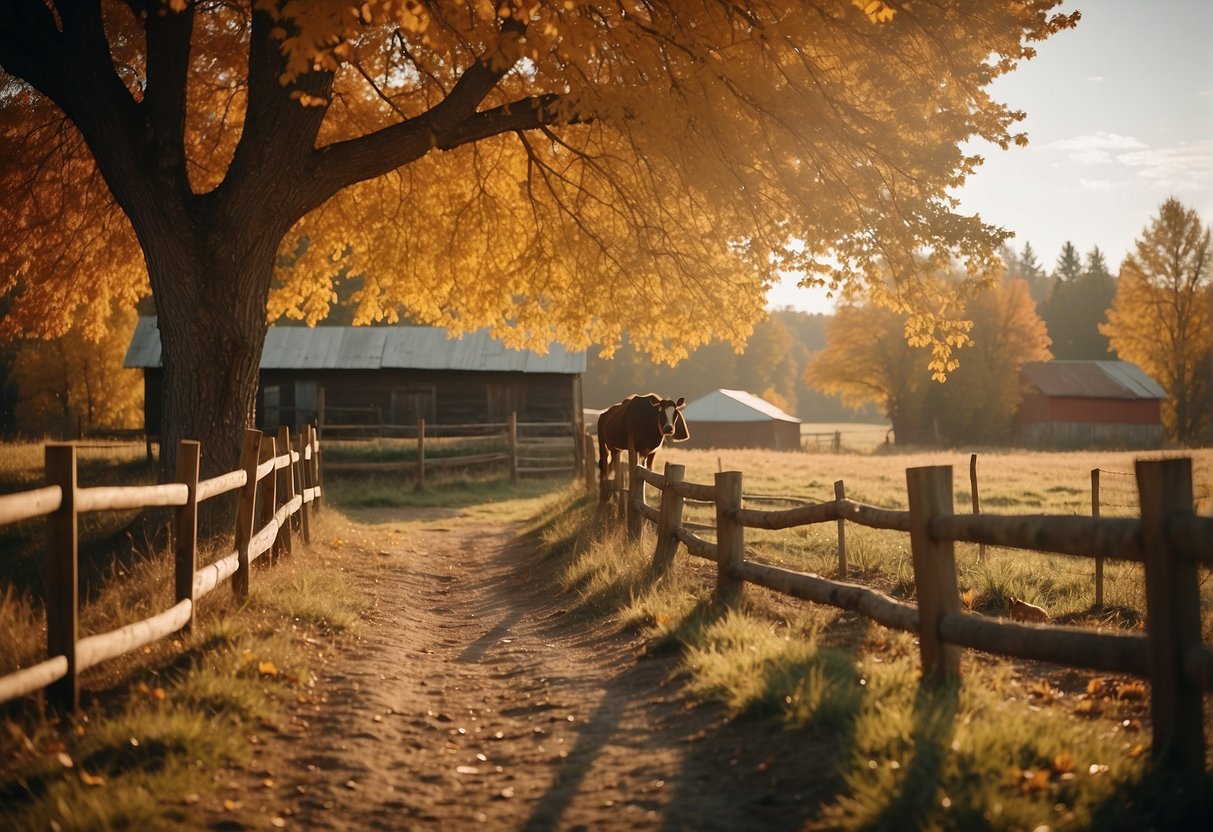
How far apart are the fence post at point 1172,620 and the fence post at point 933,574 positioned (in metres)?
1.14

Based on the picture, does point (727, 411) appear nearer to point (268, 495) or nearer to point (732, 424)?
point (732, 424)

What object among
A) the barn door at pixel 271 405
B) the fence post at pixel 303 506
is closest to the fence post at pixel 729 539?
the fence post at pixel 303 506

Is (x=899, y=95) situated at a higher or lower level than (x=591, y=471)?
higher

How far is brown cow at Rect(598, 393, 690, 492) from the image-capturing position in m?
15.5

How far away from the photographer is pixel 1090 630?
4.48m

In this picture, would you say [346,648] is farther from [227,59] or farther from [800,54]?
[227,59]

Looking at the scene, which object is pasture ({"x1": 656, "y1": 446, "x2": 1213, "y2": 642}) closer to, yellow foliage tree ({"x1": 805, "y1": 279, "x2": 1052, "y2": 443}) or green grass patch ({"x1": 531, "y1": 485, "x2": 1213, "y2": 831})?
green grass patch ({"x1": 531, "y1": 485, "x2": 1213, "y2": 831})

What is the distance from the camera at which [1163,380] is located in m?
49.6

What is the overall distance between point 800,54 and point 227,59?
7.60 meters

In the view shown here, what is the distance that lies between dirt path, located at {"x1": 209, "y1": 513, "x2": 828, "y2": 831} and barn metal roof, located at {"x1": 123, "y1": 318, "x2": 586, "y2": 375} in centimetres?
2467

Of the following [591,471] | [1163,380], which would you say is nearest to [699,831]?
[591,471]

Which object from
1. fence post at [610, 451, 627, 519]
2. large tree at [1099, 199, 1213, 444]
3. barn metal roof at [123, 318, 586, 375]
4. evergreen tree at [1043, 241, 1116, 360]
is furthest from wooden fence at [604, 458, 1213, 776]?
evergreen tree at [1043, 241, 1116, 360]

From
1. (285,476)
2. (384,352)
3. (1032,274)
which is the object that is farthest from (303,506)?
(1032,274)

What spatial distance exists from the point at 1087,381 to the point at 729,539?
57482 millimetres
